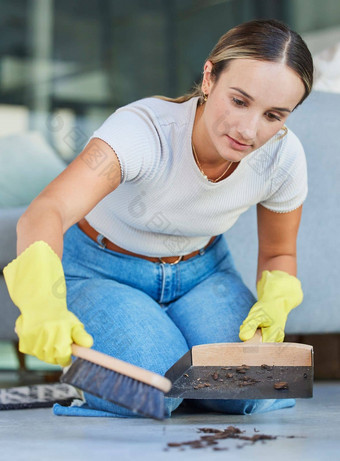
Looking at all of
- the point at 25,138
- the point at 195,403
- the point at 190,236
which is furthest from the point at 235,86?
the point at 25,138

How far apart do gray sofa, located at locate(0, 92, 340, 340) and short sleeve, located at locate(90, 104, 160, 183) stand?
613 mm

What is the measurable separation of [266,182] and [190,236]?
0.62ft

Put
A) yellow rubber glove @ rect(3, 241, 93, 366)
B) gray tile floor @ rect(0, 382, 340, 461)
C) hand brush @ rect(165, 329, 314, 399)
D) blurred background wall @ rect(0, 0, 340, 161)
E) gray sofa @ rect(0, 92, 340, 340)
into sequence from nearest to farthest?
1. gray tile floor @ rect(0, 382, 340, 461)
2. yellow rubber glove @ rect(3, 241, 93, 366)
3. hand brush @ rect(165, 329, 314, 399)
4. gray sofa @ rect(0, 92, 340, 340)
5. blurred background wall @ rect(0, 0, 340, 161)

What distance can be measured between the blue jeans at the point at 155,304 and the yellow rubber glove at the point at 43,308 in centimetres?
28

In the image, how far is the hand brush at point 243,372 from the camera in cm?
112

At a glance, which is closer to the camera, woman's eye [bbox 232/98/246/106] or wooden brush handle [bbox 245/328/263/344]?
woman's eye [bbox 232/98/246/106]

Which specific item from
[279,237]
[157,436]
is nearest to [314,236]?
[279,237]

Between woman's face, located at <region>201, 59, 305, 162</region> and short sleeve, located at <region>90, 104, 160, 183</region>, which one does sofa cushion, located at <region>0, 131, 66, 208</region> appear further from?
woman's face, located at <region>201, 59, 305, 162</region>

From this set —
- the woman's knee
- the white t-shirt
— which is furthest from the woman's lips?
the woman's knee

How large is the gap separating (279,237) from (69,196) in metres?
0.55

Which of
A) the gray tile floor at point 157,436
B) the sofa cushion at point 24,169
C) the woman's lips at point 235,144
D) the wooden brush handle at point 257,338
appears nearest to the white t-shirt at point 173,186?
the woman's lips at point 235,144

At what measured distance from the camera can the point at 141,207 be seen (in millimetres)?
1287

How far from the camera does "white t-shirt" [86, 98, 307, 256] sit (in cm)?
120

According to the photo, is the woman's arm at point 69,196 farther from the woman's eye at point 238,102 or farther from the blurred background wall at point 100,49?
the blurred background wall at point 100,49
